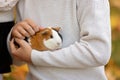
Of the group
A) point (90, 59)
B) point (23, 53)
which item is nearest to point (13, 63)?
point (23, 53)

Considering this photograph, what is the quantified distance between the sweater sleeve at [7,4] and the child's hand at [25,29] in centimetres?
6

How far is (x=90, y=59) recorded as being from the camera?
107 cm

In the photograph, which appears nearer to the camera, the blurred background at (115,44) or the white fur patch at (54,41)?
the white fur patch at (54,41)

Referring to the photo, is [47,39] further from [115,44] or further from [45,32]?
[115,44]

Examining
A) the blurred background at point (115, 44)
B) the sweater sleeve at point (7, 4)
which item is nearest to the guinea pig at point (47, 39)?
the sweater sleeve at point (7, 4)

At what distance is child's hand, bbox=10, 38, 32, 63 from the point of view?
1.10m

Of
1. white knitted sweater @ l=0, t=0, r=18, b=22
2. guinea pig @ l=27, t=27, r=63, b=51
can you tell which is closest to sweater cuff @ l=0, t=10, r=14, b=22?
white knitted sweater @ l=0, t=0, r=18, b=22

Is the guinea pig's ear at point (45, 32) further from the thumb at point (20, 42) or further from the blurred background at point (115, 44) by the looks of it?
the blurred background at point (115, 44)

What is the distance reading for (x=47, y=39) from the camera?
1.09 metres

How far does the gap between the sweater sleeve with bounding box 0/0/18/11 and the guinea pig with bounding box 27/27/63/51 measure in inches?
4.7

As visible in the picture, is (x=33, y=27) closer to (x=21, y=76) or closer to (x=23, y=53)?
(x=23, y=53)

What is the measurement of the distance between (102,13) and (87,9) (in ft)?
0.14

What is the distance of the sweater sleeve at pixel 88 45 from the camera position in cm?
105

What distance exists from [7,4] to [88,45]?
271mm
